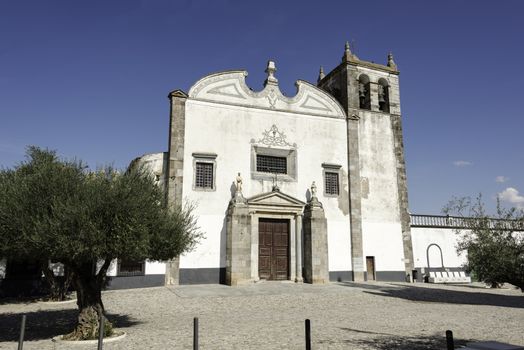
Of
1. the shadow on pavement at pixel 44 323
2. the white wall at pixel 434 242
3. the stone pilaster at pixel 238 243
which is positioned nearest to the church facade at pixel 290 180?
the stone pilaster at pixel 238 243

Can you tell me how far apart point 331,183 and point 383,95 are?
668 cm

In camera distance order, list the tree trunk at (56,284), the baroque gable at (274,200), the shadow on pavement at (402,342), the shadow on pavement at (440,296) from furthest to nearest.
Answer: the baroque gable at (274,200) → the tree trunk at (56,284) → the shadow on pavement at (440,296) → the shadow on pavement at (402,342)

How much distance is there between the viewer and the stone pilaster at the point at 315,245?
752 inches

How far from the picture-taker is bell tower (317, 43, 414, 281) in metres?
21.3

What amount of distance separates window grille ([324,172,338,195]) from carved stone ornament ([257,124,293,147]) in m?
2.45

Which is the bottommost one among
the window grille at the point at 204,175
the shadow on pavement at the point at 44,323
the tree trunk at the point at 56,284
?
the shadow on pavement at the point at 44,323

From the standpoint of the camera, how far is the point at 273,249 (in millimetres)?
19703

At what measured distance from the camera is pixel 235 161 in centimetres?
1967

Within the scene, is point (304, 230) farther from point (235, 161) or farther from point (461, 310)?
point (461, 310)

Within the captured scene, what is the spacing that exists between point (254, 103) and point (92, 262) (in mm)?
13066

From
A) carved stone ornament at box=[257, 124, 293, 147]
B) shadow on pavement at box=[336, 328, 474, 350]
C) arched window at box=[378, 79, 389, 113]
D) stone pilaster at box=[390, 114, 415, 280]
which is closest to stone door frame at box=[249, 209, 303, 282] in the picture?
carved stone ornament at box=[257, 124, 293, 147]

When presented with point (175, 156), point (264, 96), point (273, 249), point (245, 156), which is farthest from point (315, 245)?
point (264, 96)

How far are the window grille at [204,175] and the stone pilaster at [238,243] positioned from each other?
147cm

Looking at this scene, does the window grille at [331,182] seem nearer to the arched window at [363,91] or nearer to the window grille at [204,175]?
the arched window at [363,91]
